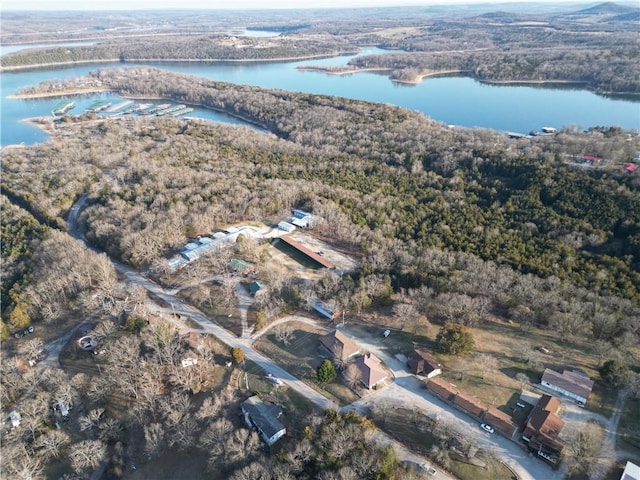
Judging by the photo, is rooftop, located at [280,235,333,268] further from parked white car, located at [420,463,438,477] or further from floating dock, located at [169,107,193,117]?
floating dock, located at [169,107,193,117]

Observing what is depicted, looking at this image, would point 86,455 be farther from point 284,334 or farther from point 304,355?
point 304,355

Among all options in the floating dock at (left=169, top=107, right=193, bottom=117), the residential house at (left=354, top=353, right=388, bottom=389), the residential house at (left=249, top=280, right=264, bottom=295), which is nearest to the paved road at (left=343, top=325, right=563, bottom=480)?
the residential house at (left=354, top=353, right=388, bottom=389)

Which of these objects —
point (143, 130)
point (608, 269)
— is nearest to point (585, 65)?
point (608, 269)

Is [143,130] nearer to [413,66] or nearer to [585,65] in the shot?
[413,66]

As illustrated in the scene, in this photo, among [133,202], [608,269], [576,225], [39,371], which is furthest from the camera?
[133,202]

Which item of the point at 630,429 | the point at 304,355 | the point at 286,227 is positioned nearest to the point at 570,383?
the point at 630,429

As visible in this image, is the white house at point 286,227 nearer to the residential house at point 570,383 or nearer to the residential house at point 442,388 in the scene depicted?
the residential house at point 442,388

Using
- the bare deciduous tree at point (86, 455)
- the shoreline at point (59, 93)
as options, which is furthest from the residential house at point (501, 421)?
the shoreline at point (59, 93)
